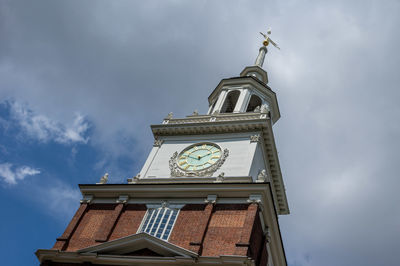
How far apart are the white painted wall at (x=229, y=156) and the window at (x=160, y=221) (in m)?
3.51

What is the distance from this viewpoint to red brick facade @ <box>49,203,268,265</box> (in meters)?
24.4

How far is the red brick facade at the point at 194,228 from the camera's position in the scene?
960 inches

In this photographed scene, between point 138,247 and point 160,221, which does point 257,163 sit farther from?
point 138,247

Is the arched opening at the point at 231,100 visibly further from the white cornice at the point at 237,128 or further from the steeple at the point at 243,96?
the white cornice at the point at 237,128

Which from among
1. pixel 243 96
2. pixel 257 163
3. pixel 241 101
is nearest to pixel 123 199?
pixel 257 163

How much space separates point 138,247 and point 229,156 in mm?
8791

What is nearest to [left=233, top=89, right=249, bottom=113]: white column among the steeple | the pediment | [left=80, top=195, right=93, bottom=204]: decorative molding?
the steeple

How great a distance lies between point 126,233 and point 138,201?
2442mm

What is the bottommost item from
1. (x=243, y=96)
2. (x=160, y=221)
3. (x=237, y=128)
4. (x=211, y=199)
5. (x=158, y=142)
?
(x=160, y=221)

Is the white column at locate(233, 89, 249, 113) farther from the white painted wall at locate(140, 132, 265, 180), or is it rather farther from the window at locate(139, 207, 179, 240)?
the window at locate(139, 207, 179, 240)

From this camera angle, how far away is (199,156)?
1243 inches

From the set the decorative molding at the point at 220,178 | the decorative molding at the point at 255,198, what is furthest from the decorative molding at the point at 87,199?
the decorative molding at the point at 255,198

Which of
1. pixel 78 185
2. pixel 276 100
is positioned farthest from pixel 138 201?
pixel 276 100

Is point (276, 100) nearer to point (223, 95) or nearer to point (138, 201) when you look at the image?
point (223, 95)
